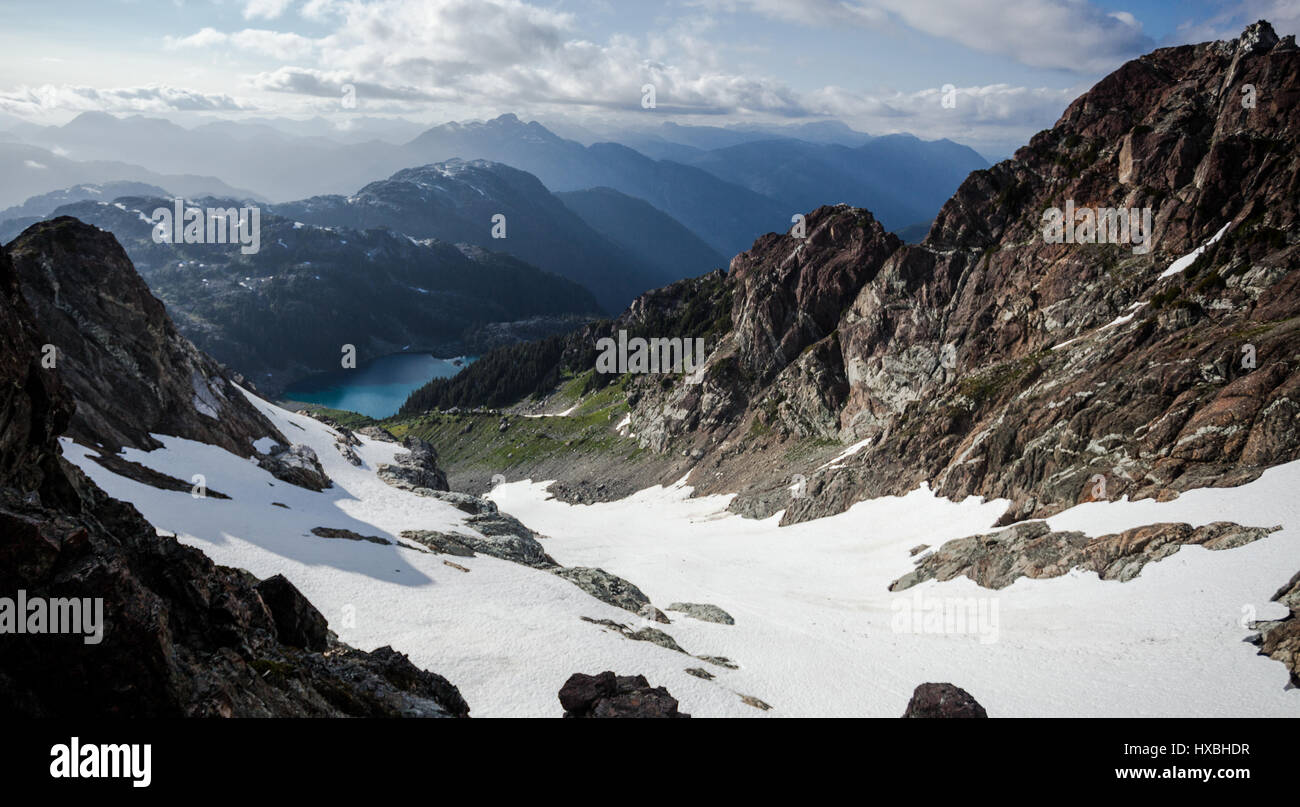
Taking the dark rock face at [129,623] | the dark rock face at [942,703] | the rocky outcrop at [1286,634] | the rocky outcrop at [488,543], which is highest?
the dark rock face at [129,623]

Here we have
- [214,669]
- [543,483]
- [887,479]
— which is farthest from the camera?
[543,483]

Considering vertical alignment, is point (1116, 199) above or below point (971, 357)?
above

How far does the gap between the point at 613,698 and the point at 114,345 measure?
2209 inches

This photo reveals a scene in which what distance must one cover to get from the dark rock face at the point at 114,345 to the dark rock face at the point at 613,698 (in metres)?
42.8

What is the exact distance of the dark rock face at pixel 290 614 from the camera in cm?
1912

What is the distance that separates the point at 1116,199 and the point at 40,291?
98.7m

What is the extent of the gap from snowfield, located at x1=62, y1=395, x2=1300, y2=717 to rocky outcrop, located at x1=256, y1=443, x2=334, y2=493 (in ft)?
9.18

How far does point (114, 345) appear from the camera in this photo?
53312mm

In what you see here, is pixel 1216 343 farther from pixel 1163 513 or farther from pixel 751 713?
pixel 751 713

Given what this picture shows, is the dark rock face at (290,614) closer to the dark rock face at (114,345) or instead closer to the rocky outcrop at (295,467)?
the dark rock face at (114,345)

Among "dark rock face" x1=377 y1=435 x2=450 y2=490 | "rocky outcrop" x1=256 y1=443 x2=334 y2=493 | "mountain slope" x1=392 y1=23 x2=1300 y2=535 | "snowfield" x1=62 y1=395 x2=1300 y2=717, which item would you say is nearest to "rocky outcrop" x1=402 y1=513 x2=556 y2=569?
"snowfield" x1=62 y1=395 x2=1300 y2=717

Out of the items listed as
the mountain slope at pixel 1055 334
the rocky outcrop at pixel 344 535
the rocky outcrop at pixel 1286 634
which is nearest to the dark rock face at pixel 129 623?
the rocky outcrop at pixel 344 535

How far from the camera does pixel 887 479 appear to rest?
6762 cm
